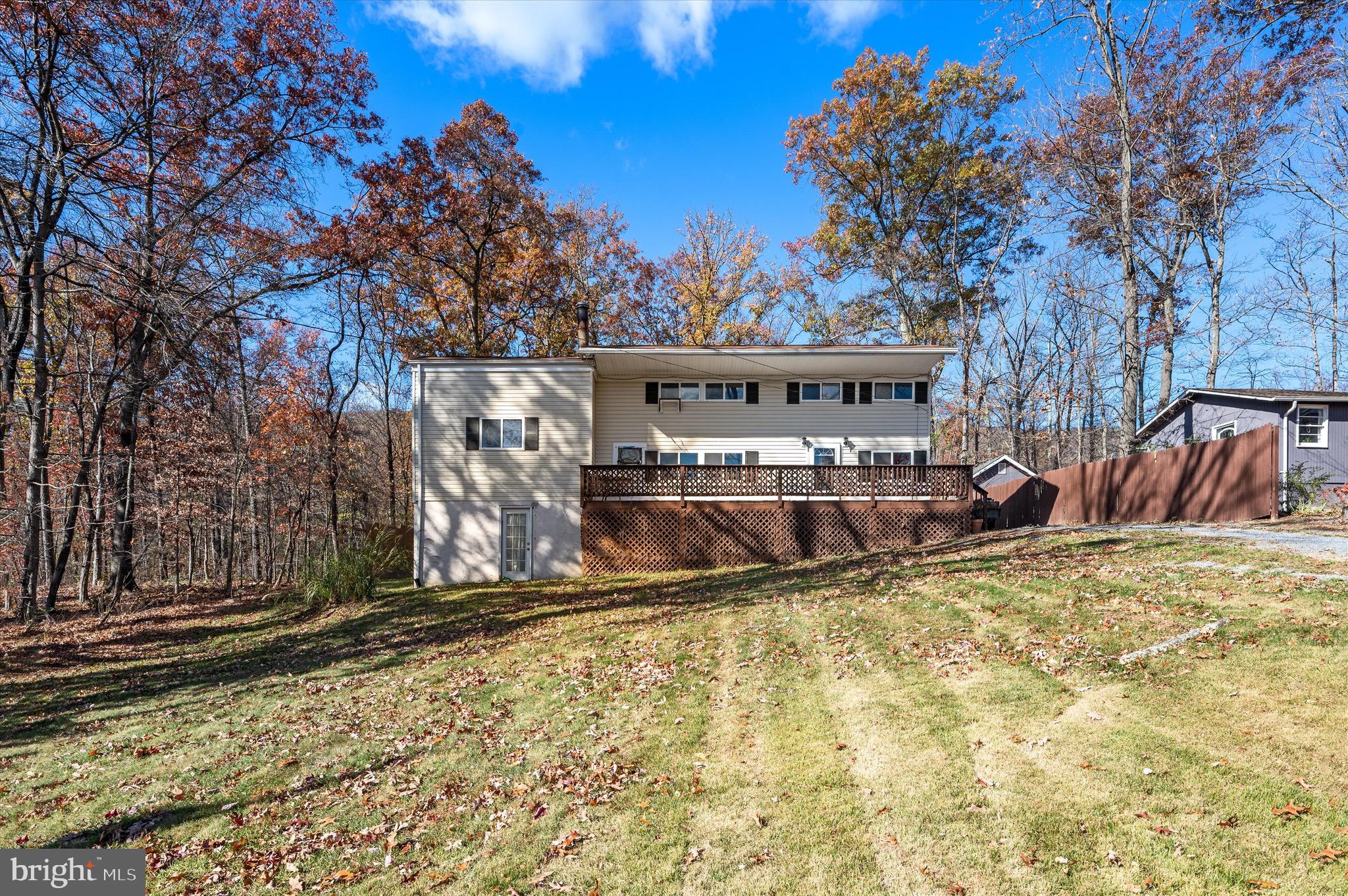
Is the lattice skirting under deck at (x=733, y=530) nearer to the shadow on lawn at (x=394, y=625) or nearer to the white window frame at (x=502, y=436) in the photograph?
the shadow on lawn at (x=394, y=625)

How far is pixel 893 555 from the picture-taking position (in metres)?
14.5

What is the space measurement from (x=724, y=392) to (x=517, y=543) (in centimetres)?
740

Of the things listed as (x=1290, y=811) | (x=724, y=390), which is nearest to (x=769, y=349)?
(x=724, y=390)

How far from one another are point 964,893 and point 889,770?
53.4 inches

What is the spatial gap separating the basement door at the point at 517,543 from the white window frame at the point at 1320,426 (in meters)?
23.0

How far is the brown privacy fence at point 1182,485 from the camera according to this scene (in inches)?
529

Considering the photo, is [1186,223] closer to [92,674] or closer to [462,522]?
[462,522]

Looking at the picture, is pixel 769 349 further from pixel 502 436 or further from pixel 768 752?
pixel 768 752

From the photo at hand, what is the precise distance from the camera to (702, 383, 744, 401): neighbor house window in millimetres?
18547

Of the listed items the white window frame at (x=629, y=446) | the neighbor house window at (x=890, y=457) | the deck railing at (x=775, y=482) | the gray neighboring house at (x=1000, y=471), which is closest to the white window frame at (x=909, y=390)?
the neighbor house window at (x=890, y=457)

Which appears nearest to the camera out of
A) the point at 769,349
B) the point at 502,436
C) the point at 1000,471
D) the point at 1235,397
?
the point at 769,349

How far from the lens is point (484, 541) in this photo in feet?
55.5

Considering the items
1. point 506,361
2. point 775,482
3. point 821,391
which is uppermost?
point 506,361

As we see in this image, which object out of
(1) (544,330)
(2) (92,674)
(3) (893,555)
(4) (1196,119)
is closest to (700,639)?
(3) (893,555)
